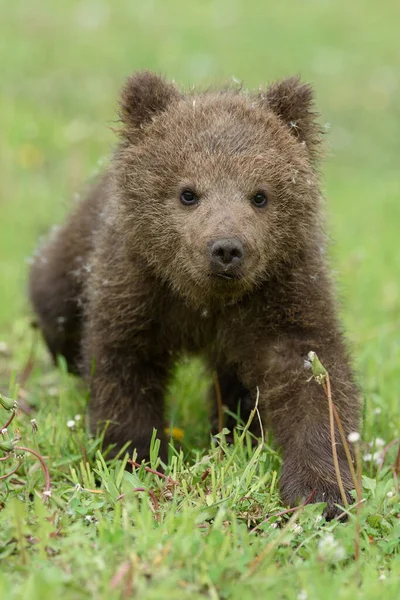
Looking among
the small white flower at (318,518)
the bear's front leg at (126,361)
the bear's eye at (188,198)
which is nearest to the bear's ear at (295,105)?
the bear's eye at (188,198)

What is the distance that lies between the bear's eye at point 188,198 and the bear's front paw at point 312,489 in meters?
1.32

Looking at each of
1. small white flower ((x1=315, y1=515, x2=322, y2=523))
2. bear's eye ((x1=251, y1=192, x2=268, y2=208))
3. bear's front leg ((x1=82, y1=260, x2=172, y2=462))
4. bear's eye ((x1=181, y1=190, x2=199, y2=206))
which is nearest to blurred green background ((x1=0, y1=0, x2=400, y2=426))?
bear's eye ((x1=251, y1=192, x2=268, y2=208))

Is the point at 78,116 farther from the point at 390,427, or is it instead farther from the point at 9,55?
the point at 390,427

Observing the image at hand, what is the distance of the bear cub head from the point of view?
14.3ft

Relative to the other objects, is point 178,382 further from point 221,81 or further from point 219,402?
point 221,81

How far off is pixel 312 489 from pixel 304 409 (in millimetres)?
404

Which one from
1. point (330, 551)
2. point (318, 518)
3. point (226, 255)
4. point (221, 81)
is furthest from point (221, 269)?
point (221, 81)

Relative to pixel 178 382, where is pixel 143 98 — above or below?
above

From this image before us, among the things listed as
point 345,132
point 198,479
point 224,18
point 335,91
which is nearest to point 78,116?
point 345,132

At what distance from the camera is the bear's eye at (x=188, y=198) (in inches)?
176

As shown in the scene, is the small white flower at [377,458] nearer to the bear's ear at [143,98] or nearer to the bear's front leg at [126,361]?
the bear's front leg at [126,361]

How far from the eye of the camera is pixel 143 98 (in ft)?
15.7

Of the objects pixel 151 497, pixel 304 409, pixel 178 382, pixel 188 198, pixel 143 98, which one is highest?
pixel 143 98

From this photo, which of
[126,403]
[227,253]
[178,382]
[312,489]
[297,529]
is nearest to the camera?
[297,529]
